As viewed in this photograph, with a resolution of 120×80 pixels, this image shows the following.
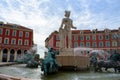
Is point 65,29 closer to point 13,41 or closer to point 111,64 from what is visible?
point 111,64

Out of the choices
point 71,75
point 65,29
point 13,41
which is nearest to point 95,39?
point 13,41

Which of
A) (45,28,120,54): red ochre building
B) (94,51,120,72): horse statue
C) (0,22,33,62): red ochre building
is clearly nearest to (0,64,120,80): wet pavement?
(94,51,120,72): horse statue

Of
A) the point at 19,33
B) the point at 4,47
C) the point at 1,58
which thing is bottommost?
the point at 1,58

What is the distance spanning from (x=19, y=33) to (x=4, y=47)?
7157 mm

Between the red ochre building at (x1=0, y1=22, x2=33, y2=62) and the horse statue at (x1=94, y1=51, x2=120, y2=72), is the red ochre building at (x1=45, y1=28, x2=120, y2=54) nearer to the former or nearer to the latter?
the red ochre building at (x1=0, y1=22, x2=33, y2=62)

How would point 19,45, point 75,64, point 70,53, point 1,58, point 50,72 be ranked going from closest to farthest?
point 50,72, point 75,64, point 70,53, point 1,58, point 19,45

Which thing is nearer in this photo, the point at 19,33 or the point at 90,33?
the point at 19,33

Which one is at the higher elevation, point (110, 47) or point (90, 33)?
point (90, 33)

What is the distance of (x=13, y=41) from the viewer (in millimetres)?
50344

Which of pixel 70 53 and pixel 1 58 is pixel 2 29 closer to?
pixel 1 58

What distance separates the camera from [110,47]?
58.1 meters

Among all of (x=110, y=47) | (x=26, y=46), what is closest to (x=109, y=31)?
(x=110, y=47)

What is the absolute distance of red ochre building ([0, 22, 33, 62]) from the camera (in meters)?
47.9

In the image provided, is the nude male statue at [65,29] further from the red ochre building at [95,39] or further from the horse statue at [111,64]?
the red ochre building at [95,39]
